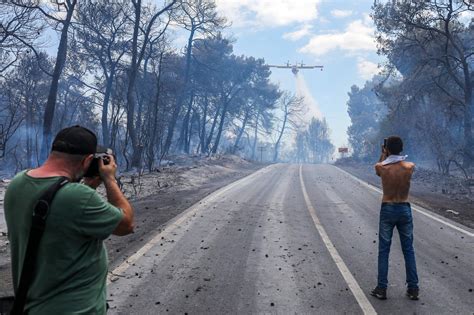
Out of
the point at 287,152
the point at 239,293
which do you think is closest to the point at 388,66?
the point at 239,293

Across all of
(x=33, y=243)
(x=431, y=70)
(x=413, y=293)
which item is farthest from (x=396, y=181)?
(x=431, y=70)

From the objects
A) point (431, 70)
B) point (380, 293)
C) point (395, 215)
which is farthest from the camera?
point (431, 70)

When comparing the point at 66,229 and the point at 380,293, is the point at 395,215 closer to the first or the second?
the point at 380,293

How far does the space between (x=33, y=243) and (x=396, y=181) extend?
4.58 metres

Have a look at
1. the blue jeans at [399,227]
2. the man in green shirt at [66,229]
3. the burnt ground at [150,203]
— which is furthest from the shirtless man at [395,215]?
the man in green shirt at [66,229]

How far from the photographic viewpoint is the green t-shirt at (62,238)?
2176mm

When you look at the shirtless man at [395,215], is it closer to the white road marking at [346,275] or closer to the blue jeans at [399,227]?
the blue jeans at [399,227]

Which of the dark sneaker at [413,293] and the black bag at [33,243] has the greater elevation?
the black bag at [33,243]

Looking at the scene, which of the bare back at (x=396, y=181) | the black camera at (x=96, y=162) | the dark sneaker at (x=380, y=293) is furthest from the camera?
the bare back at (x=396, y=181)

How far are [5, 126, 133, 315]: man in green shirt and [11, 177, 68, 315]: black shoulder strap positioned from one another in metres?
0.02

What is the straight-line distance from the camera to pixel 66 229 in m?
2.19

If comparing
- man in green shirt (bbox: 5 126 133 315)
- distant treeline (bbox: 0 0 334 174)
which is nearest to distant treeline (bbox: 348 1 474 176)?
distant treeline (bbox: 0 0 334 174)

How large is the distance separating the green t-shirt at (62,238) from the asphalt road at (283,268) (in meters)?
2.51

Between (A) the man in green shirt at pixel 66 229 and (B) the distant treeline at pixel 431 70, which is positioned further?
(B) the distant treeline at pixel 431 70
